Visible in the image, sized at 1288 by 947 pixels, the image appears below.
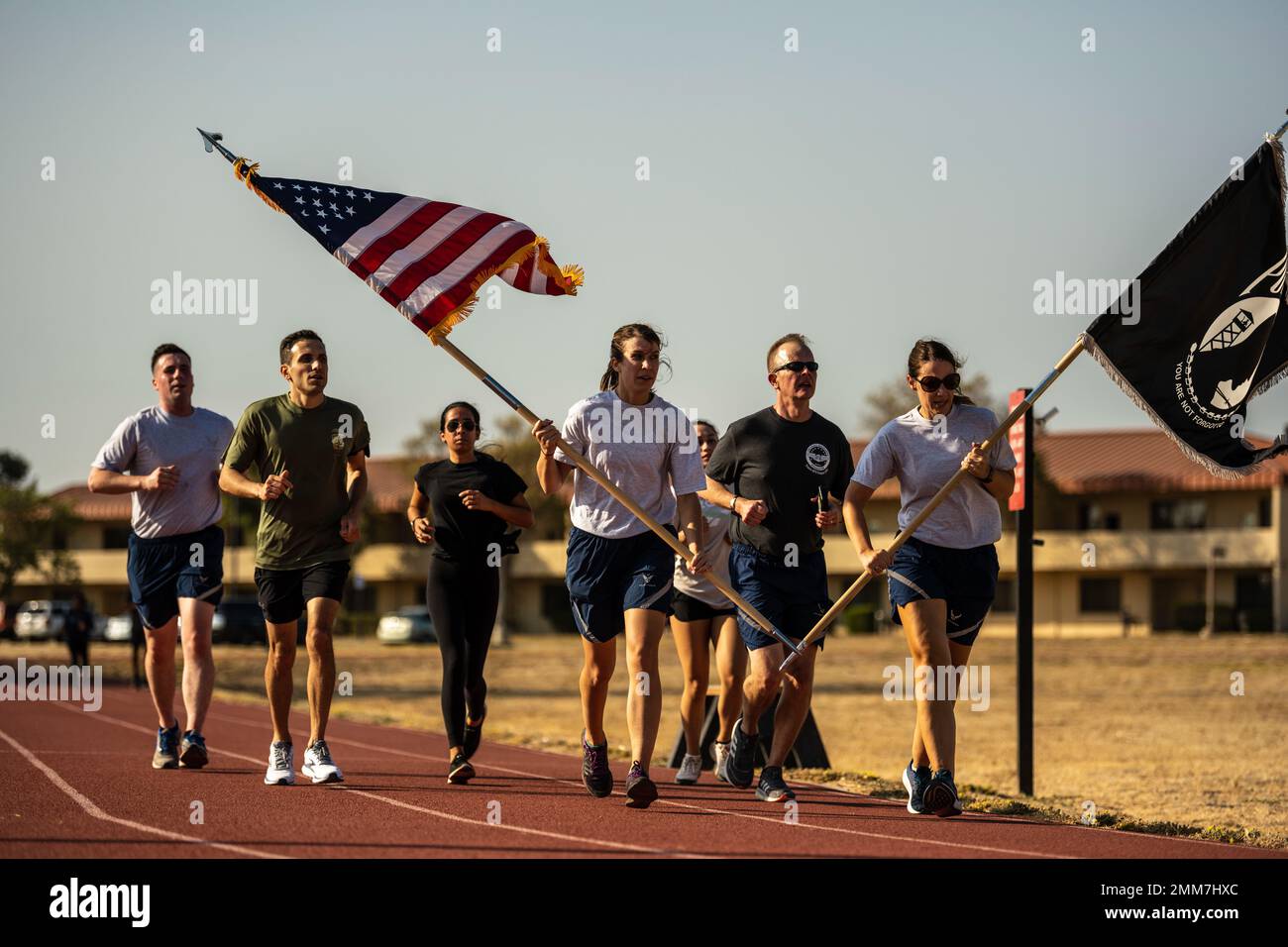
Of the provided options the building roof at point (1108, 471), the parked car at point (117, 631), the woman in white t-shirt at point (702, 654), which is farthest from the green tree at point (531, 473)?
the woman in white t-shirt at point (702, 654)

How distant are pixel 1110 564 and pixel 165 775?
57.1m

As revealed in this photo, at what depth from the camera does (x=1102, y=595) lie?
64.9 meters

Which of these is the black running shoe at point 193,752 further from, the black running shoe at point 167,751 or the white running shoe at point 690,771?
the white running shoe at point 690,771

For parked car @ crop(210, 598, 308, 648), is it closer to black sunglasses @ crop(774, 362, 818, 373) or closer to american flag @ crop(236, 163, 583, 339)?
american flag @ crop(236, 163, 583, 339)

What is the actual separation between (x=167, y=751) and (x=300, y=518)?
196 cm

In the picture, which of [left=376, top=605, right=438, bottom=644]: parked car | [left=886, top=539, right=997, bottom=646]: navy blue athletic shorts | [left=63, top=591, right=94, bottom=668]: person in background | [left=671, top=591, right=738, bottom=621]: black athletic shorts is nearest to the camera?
[left=886, top=539, right=997, bottom=646]: navy blue athletic shorts

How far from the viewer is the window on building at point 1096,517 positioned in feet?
213

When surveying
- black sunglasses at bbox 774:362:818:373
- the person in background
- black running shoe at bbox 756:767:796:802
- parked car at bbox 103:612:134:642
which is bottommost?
parked car at bbox 103:612:134:642

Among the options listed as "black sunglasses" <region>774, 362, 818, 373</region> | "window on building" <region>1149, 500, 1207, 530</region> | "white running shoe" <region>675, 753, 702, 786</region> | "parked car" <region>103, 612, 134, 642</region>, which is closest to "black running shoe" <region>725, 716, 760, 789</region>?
"white running shoe" <region>675, 753, 702, 786</region>

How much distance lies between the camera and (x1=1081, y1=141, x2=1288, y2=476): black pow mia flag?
354 inches

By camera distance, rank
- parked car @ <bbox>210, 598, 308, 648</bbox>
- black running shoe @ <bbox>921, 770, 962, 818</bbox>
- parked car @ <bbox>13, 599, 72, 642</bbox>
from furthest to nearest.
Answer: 1. parked car @ <bbox>13, 599, 72, 642</bbox>
2. parked car @ <bbox>210, 598, 308, 648</bbox>
3. black running shoe @ <bbox>921, 770, 962, 818</bbox>

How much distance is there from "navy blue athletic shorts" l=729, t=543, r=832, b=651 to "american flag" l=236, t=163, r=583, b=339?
6.29ft

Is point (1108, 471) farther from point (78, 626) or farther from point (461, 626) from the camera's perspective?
point (461, 626)

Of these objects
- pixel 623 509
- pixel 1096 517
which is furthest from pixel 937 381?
pixel 1096 517
